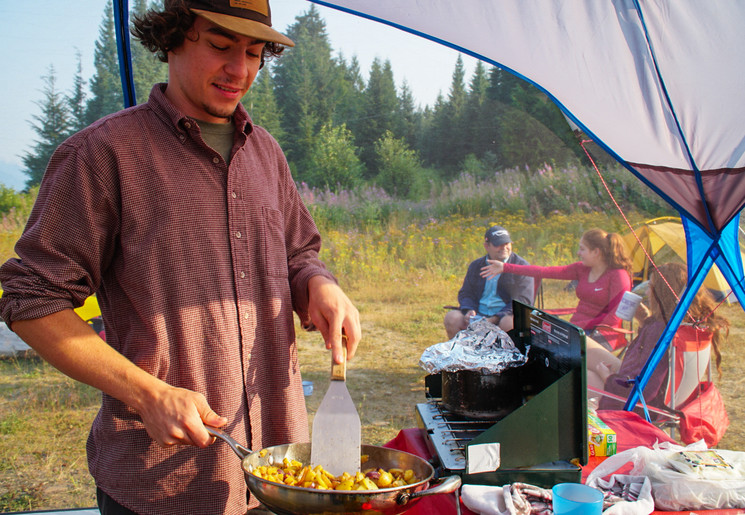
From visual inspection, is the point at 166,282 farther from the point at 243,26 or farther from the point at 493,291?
the point at 493,291

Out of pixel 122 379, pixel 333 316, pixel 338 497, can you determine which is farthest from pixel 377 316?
pixel 338 497

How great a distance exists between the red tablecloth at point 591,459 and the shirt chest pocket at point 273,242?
64cm

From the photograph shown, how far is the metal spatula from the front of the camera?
Answer: 3.96ft

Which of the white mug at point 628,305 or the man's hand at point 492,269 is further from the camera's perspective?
the man's hand at point 492,269

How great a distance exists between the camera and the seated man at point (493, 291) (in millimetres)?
5090

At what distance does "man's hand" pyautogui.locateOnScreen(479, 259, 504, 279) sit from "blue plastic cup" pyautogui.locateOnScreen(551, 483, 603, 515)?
3.91 metres

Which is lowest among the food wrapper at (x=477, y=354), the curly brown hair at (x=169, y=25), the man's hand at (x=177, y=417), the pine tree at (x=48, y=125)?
the food wrapper at (x=477, y=354)

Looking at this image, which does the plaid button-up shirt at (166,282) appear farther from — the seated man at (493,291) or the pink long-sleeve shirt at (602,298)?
the seated man at (493,291)

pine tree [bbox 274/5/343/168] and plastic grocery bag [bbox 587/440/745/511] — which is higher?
pine tree [bbox 274/5/343/168]

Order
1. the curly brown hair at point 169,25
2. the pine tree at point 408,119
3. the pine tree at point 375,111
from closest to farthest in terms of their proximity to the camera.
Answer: the curly brown hair at point 169,25, the pine tree at point 375,111, the pine tree at point 408,119

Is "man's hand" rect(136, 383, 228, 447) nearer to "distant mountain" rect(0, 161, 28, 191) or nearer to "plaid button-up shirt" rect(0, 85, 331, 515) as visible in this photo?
"plaid button-up shirt" rect(0, 85, 331, 515)

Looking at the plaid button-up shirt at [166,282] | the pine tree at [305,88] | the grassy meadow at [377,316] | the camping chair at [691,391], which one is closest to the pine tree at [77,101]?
the grassy meadow at [377,316]

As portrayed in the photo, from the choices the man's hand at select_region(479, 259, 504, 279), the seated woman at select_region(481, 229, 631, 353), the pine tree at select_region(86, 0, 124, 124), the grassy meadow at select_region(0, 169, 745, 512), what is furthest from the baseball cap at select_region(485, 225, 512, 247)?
the pine tree at select_region(86, 0, 124, 124)

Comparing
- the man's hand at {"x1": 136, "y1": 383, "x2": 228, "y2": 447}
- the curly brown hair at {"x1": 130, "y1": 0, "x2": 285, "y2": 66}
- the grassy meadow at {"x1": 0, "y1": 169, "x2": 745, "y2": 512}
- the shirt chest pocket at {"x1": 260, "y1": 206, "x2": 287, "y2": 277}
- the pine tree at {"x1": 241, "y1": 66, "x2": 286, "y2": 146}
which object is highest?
the pine tree at {"x1": 241, "y1": 66, "x2": 286, "y2": 146}
